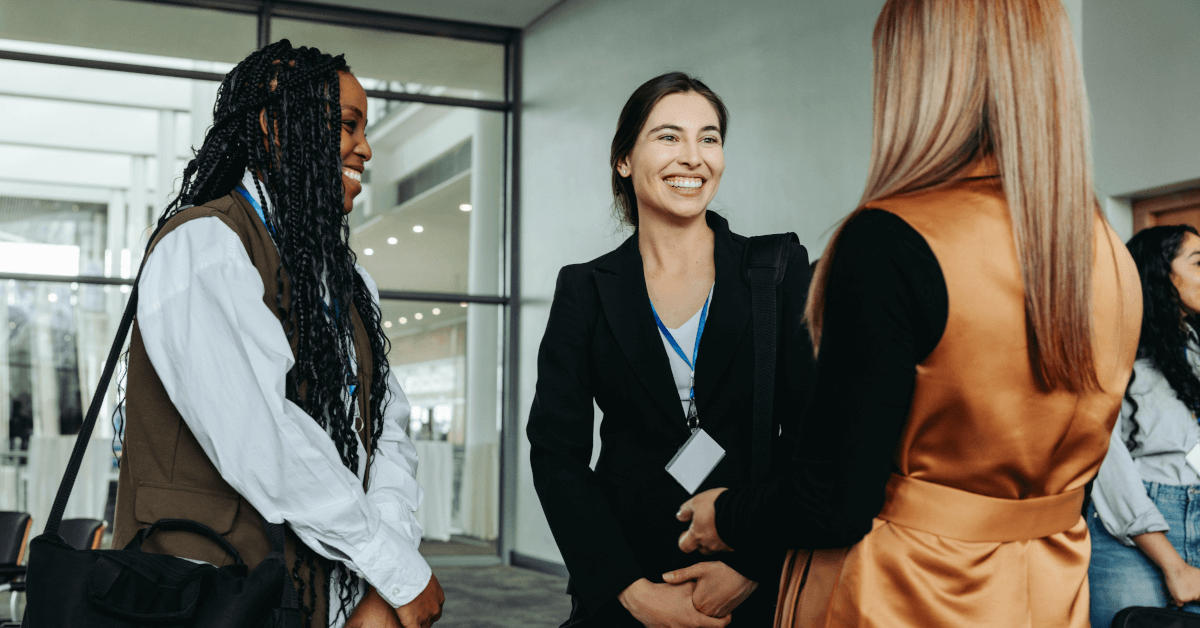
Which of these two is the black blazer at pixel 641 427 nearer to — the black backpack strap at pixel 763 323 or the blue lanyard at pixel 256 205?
the black backpack strap at pixel 763 323

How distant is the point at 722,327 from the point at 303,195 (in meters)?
0.74

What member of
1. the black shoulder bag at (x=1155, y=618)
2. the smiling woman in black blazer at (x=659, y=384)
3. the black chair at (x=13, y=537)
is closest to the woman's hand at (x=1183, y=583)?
the black shoulder bag at (x=1155, y=618)

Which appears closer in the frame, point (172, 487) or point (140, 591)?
point (140, 591)

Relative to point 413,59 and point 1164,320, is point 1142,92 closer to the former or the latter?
point 1164,320

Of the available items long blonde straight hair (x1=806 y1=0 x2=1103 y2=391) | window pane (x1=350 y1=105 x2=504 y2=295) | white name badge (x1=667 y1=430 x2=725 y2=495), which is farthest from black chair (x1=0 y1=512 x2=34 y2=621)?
window pane (x1=350 y1=105 x2=504 y2=295)

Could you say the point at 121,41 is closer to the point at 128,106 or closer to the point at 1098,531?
the point at 128,106

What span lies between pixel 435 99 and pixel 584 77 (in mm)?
1821

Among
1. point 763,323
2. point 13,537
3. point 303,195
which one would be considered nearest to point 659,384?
point 763,323

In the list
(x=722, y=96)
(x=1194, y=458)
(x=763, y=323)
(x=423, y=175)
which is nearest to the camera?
(x=763, y=323)

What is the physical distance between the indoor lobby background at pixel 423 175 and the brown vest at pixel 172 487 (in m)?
4.99

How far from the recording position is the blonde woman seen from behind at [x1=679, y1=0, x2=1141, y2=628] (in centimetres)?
102

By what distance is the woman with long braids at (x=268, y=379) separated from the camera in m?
1.36

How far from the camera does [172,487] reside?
1.37 meters

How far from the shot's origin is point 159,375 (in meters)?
1.39
